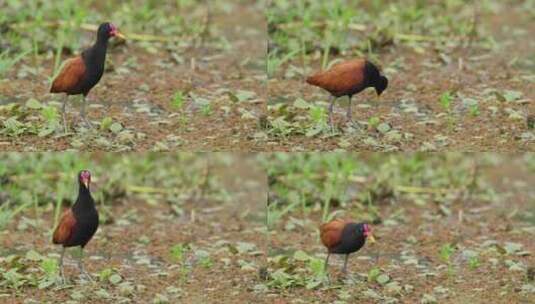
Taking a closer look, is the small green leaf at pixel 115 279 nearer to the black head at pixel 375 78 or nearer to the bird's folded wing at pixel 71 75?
the bird's folded wing at pixel 71 75

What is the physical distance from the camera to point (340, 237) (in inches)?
316

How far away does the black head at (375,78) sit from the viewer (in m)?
8.21

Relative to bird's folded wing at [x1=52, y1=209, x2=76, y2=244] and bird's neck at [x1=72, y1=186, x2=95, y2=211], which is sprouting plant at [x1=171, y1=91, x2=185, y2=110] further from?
bird's folded wing at [x1=52, y1=209, x2=76, y2=244]

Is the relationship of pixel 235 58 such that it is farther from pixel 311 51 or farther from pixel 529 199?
pixel 529 199

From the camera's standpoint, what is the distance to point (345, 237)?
7992 millimetres

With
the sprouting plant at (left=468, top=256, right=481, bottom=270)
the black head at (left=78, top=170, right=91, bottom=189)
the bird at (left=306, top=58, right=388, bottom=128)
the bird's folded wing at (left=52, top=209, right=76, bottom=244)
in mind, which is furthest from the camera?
the sprouting plant at (left=468, top=256, right=481, bottom=270)

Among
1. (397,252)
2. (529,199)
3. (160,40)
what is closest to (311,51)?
(160,40)

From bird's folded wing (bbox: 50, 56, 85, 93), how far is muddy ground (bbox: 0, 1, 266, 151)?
1.29ft

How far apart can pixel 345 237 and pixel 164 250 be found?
4.99ft

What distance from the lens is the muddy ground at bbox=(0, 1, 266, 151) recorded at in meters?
8.30

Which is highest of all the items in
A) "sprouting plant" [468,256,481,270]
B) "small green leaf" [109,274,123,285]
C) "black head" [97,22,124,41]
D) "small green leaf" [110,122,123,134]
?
"black head" [97,22,124,41]

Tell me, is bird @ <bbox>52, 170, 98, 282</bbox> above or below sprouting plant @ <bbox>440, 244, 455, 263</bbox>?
above

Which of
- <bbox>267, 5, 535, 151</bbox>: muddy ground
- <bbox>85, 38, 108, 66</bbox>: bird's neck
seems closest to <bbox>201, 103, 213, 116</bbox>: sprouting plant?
<bbox>267, 5, 535, 151</bbox>: muddy ground

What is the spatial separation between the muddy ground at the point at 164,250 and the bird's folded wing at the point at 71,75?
4.41ft
